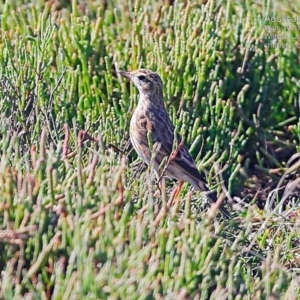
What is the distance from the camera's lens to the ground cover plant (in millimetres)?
3887

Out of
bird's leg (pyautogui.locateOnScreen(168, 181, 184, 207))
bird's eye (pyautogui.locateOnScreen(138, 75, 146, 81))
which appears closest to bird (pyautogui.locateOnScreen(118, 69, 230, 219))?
bird's eye (pyautogui.locateOnScreen(138, 75, 146, 81))

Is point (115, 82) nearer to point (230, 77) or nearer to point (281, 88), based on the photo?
point (230, 77)

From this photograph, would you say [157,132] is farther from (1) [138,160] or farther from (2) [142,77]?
(2) [142,77]

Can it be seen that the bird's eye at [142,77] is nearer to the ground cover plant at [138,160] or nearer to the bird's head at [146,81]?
the bird's head at [146,81]

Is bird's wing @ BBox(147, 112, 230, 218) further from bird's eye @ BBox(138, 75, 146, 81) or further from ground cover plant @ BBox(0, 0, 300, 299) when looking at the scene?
bird's eye @ BBox(138, 75, 146, 81)

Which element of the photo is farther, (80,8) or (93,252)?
(80,8)

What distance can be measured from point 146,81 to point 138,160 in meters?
0.65

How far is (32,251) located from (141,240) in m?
0.46

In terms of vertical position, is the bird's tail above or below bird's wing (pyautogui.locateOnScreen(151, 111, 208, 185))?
below

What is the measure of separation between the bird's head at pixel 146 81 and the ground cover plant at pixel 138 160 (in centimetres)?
15

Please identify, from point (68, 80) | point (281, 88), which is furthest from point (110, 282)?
point (281, 88)

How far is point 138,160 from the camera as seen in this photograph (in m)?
6.25

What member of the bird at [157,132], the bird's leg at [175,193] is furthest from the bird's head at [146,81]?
the bird's leg at [175,193]

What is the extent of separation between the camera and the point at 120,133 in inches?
248
